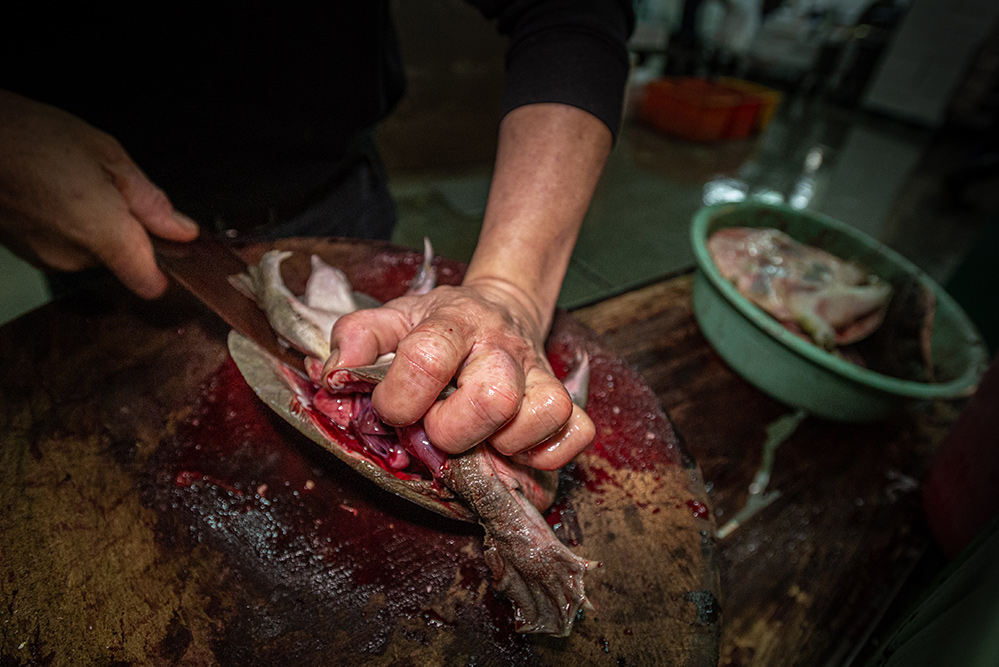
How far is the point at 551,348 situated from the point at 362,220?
3.60 ft

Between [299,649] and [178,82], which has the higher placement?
[178,82]

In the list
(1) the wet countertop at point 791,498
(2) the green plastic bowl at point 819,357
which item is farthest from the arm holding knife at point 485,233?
(2) the green plastic bowl at point 819,357

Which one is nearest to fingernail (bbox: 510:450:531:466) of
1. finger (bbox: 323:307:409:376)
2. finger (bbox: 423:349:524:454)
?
finger (bbox: 423:349:524:454)

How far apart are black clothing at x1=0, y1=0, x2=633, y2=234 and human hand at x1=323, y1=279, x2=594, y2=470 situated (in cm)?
79

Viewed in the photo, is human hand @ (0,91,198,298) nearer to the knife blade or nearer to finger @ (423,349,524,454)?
the knife blade

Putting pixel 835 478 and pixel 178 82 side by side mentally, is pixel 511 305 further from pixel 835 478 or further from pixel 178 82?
pixel 835 478

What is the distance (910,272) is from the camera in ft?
7.68

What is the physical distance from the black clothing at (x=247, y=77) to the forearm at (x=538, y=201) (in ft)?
0.25

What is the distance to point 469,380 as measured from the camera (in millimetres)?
884

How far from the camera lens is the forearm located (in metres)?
1.28

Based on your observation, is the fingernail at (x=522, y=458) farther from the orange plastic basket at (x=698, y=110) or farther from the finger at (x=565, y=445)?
the orange plastic basket at (x=698, y=110)

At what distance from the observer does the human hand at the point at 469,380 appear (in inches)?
34.3

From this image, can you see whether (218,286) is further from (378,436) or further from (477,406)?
(477,406)

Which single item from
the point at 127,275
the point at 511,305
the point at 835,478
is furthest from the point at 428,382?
the point at 835,478
